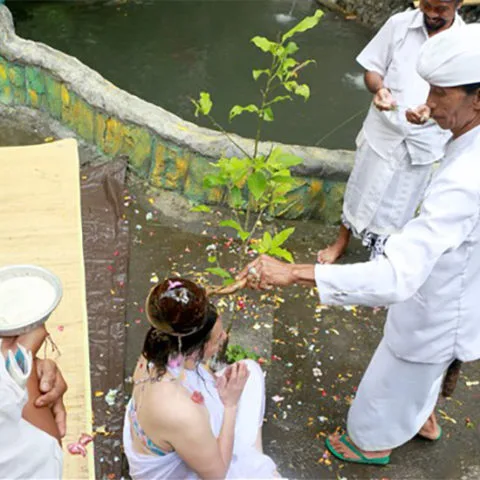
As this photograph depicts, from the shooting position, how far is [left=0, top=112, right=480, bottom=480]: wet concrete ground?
2801mm

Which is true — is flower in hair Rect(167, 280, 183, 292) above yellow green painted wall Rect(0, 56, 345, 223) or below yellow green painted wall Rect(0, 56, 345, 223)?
above

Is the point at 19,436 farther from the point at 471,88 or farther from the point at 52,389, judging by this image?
the point at 471,88

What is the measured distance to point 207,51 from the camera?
671cm

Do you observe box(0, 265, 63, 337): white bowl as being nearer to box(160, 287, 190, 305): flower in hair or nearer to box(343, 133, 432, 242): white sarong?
box(160, 287, 190, 305): flower in hair

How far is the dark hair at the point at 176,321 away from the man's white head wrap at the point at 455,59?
103 cm

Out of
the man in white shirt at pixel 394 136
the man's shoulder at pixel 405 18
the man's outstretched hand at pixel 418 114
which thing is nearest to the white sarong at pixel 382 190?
the man in white shirt at pixel 394 136

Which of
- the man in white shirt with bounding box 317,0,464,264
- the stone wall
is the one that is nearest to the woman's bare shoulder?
the man in white shirt with bounding box 317,0,464,264

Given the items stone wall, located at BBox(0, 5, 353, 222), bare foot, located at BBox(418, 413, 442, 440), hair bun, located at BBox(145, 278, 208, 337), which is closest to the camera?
hair bun, located at BBox(145, 278, 208, 337)

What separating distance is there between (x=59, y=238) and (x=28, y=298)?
121 centimetres

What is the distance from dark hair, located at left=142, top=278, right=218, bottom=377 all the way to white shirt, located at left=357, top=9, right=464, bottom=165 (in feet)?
5.81

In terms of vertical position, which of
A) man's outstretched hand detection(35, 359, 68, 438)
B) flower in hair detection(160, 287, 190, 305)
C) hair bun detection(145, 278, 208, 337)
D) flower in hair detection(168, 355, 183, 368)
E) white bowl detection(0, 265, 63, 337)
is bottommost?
man's outstretched hand detection(35, 359, 68, 438)

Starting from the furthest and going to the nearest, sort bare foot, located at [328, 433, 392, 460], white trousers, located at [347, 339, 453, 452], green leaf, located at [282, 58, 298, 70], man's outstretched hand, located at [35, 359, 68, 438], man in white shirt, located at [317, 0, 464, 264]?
man in white shirt, located at [317, 0, 464, 264]
bare foot, located at [328, 433, 392, 460]
white trousers, located at [347, 339, 453, 452]
green leaf, located at [282, 58, 298, 70]
man's outstretched hand, located at [35, 359, 68, 438]

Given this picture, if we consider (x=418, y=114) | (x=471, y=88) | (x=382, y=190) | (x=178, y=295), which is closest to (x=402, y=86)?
(x=382, y=190)

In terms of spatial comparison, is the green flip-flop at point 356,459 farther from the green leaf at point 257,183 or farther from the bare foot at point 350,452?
the green leaf at point 257,183
